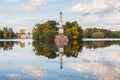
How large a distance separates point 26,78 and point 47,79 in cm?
85

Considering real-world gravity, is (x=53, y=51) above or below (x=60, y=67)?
below

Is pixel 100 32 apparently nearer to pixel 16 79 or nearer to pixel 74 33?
pixel 74 33

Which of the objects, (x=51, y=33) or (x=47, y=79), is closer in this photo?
(x=47, y=79)

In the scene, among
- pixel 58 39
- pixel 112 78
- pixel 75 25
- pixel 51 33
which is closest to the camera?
pixel 112 78

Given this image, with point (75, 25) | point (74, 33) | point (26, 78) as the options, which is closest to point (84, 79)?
point (26, 78)

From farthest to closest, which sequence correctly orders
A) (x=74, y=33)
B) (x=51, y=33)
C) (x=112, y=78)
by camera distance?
(x=74, y=33), (x=51, y=33), (x=112, y=78)

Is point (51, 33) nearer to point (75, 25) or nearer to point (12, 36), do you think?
point (75, 25)

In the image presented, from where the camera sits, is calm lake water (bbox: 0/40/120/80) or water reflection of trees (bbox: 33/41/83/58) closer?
calm lake water (bbox: 0/40/120/80)

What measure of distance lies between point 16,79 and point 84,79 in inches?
106

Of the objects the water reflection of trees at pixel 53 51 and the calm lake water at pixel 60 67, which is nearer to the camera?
the calm lake water at pixel 60 67

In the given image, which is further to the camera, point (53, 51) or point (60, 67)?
point (53, 51)

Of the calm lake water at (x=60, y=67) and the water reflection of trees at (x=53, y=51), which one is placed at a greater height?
the calm lake water at (x=60, y=67)

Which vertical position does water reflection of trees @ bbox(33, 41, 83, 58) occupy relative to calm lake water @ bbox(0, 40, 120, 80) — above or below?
below

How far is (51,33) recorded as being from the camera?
83.2 meters
